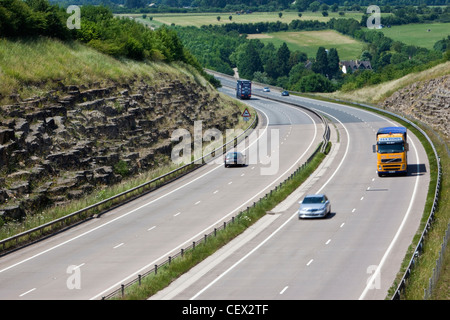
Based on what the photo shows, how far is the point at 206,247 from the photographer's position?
43.2 m

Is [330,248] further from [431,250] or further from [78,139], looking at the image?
[78,139]

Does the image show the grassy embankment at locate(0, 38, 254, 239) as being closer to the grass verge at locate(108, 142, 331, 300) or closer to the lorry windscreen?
the grass verge at locate(108, 142, 331, 300)

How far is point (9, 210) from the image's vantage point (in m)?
50.2

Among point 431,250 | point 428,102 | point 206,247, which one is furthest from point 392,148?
point 428,102

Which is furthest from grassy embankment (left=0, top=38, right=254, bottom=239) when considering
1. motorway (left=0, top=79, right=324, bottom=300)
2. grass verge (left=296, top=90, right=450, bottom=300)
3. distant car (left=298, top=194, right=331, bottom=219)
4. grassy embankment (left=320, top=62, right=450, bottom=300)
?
grassy embankment (left=320, top=62, right=450, bottom=300)

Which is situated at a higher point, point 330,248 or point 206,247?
point 330,248

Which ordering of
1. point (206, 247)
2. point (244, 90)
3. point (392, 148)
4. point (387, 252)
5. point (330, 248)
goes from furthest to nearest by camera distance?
point (244, 90), point (392, 148), point (206, 247), point (330, 248), point (387, 252)

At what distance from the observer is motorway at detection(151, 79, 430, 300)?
1372 inches

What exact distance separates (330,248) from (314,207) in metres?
8.43

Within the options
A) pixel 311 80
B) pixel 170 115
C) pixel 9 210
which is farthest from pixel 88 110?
pixel 311 80

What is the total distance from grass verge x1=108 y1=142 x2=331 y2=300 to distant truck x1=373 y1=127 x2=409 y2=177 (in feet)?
20.2

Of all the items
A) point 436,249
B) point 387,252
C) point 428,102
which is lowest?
point 428,102

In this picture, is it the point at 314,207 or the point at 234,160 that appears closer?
the point at 314,207

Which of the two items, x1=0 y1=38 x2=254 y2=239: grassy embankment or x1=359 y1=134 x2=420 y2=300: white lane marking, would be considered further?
x1=0 y1=38 x2=254 y2=239: grassy embankment
